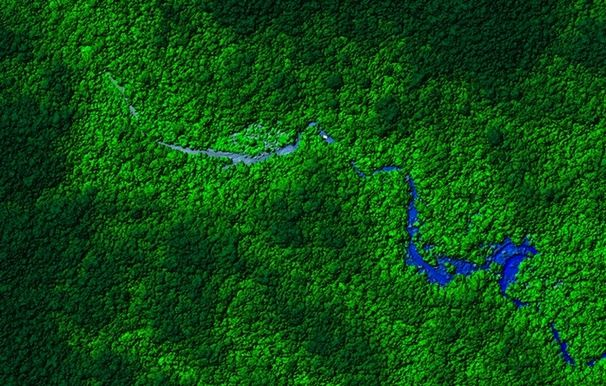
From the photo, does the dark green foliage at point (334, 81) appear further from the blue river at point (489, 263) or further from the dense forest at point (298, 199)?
the blue river at point (489, 263)

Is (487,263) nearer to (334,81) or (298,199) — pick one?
(298,199)

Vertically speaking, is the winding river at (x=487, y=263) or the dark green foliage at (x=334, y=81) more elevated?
the dark green foliage at (x=334, y=81)

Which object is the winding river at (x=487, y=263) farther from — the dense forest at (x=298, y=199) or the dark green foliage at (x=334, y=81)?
the dark green foliage at (x=334, y=81)

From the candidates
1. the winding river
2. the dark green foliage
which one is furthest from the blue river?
the dark green foliage

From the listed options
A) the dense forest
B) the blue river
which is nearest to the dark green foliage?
the dense forest

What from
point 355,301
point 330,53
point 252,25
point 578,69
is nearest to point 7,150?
point 252,25

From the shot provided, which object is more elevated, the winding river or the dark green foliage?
the dark green foliage

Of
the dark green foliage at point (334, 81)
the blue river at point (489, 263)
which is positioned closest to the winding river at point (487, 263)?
the blue river at point (489, 263)

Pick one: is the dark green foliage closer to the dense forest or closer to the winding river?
the dense forest

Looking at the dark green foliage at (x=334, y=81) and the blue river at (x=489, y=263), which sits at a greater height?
the dark green foliage at (x=334, y=81)
